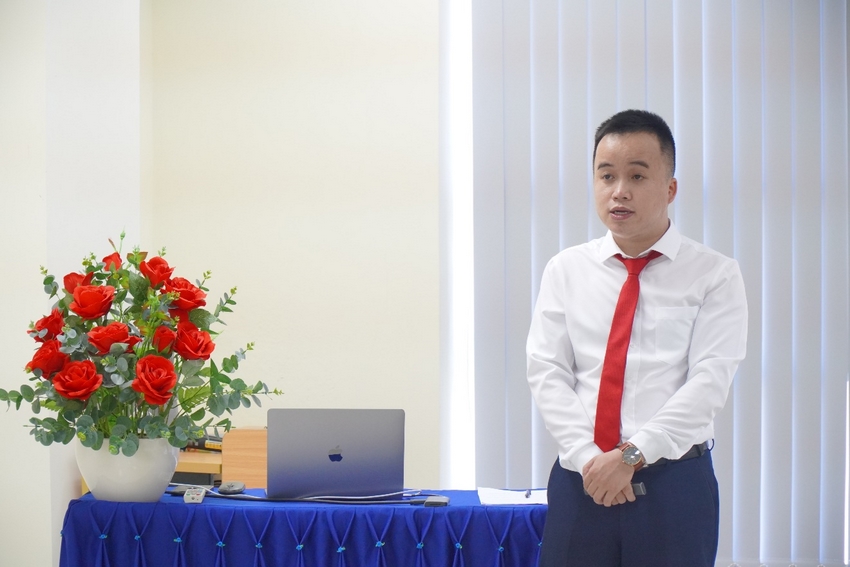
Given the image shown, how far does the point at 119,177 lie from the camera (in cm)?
251

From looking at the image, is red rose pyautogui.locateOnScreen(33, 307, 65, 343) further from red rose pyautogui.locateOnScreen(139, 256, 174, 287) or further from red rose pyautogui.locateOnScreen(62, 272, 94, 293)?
red rose pyautogui.locateOnScreen(139, 256, 174, 287)

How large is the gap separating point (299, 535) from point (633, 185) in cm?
116

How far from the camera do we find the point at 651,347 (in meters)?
1.69

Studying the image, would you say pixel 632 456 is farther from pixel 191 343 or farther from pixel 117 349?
pixel 117 349

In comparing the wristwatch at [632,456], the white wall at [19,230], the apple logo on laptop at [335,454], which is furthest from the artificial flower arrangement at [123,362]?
the wristwatch at [632,456]

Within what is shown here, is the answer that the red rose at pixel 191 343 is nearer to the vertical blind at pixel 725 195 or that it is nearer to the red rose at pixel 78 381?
the red rose at pixel 78 381

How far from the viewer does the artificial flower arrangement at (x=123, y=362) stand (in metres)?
1.70

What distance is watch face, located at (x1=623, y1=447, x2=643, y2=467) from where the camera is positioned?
154 centimetres

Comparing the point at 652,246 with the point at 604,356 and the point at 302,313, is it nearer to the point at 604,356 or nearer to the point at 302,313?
the point at 604,356

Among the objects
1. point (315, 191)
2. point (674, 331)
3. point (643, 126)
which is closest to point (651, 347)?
point (674, 331)

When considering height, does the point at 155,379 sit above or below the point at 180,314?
below

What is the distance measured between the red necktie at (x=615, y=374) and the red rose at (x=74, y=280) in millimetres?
1259

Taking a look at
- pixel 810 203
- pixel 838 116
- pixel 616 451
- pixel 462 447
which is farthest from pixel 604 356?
pixel 838 116

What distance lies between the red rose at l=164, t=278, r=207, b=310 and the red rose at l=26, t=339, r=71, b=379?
0.89 ft
